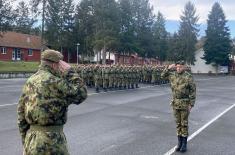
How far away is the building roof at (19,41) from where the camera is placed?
250ft

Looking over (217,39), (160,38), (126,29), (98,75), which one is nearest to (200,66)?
(217,39)

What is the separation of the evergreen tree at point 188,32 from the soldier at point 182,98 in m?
81.9

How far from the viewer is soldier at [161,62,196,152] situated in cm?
1041

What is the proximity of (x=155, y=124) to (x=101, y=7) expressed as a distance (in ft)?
199

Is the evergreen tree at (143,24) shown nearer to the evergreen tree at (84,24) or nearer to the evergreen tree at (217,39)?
the evergreen tree at (84,24)

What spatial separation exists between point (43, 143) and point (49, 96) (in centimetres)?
49

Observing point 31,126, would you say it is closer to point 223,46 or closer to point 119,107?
point 119,107

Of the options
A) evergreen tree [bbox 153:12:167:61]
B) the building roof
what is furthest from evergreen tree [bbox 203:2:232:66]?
the building roof

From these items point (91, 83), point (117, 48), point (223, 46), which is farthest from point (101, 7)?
point (91, 83)

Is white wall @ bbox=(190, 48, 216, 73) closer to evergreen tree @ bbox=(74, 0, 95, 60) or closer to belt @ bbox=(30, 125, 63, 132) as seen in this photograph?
evergreen tree @ bbox=(74, 0, 95, 60)

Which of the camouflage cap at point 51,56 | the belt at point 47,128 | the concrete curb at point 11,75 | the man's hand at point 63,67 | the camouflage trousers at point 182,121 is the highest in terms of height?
the camouflage cap at point 51,56

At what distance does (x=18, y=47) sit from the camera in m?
78.1

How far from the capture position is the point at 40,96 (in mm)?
5316

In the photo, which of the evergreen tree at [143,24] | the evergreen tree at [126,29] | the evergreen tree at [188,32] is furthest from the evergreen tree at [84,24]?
the evergreen tree at [188,32]
